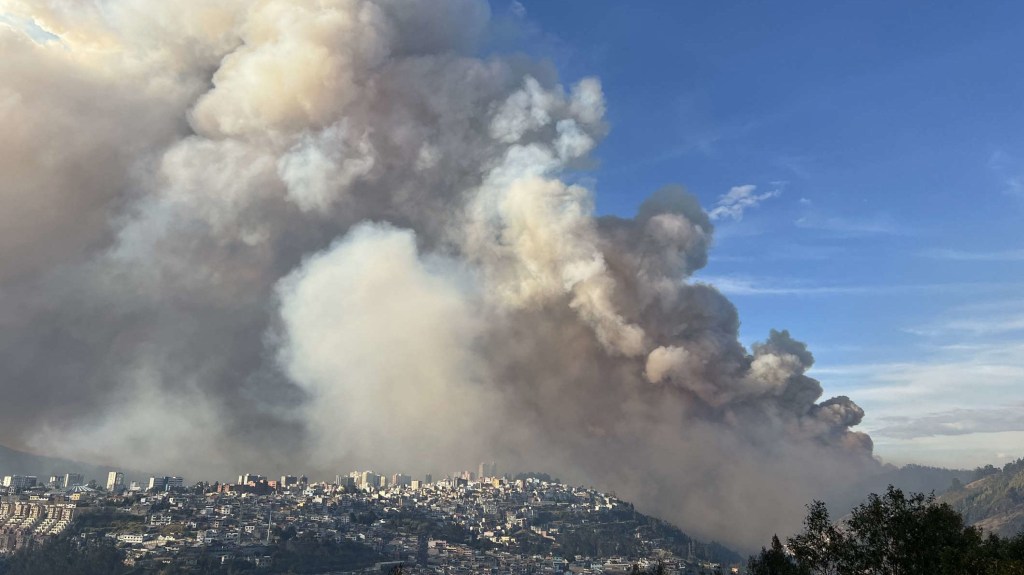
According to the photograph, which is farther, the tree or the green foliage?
the green foliage

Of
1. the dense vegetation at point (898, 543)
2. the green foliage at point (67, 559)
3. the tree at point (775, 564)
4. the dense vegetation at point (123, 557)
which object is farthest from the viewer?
the dense vegetation at point (123, 557)

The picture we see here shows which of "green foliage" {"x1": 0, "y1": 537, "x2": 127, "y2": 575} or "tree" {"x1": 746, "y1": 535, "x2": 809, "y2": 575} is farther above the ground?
"green foliage" {"x1": 0, "y1": 537, "x2": 127, "y2": 575}

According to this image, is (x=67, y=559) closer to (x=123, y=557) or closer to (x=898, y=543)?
(x=123, y=557)

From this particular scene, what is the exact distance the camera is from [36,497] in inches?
7500

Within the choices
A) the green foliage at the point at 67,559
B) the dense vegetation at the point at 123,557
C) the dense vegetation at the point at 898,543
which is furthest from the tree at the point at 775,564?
the green foliage at the point at 67,559

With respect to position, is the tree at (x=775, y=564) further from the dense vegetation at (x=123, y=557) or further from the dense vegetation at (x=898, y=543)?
the dense vegetation at (x=123, y=557)

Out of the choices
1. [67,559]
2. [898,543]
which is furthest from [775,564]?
[67,559]

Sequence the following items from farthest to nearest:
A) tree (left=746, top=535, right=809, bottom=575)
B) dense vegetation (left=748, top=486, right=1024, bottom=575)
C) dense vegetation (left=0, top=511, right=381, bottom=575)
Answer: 1. dense vegetation (left=0, top=511, right=381, bottom=575)
2. tree (left=746, top=535, right=809, bottom=575)
3. dense vegetation (left=748, top=486, right=1024, bottom=575)

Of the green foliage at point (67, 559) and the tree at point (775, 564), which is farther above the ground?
the green foliage at point (67, 559)

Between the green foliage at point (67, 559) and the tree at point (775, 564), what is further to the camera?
the green foliage at point (67, 559)

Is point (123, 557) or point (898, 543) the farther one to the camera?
point (123, 557)

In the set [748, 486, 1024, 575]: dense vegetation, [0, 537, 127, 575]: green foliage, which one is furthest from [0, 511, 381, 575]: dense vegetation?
[748, 486, 1024, 575]: dense vegetation

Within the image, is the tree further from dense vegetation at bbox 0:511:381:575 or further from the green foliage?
the green foliage

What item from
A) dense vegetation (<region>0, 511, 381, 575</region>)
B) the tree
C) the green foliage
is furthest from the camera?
dense vegetation (<region>0, 511, 381, 575</region>)
